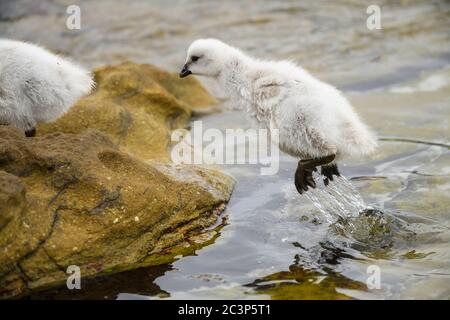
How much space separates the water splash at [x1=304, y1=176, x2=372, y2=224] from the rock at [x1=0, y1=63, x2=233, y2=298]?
0.86 m

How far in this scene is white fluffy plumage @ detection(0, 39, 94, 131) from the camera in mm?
6391

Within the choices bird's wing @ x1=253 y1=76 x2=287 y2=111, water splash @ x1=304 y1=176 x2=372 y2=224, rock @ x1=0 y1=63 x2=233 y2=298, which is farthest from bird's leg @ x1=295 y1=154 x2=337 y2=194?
rock @ x1=0 y1=63 x2=233 y2=298

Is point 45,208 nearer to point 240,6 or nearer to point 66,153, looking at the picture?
point 66,153

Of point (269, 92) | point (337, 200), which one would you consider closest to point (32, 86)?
point (269, 92)

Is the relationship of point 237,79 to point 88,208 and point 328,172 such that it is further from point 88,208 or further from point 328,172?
point 88,208

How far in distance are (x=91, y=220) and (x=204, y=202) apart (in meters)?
1.24

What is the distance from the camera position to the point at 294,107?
607 cm

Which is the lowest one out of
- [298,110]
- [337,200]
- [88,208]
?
[337,200]

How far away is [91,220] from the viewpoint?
5.47m

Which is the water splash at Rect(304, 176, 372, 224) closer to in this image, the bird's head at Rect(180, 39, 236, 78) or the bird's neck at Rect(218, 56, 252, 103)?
the bird's neck at Rect(218, 56, 252, 103)

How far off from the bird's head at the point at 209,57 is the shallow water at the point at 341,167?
48.1 inches

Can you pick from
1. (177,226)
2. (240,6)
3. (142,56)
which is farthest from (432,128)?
(240,6)

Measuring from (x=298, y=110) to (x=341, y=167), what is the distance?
199 centimetres
